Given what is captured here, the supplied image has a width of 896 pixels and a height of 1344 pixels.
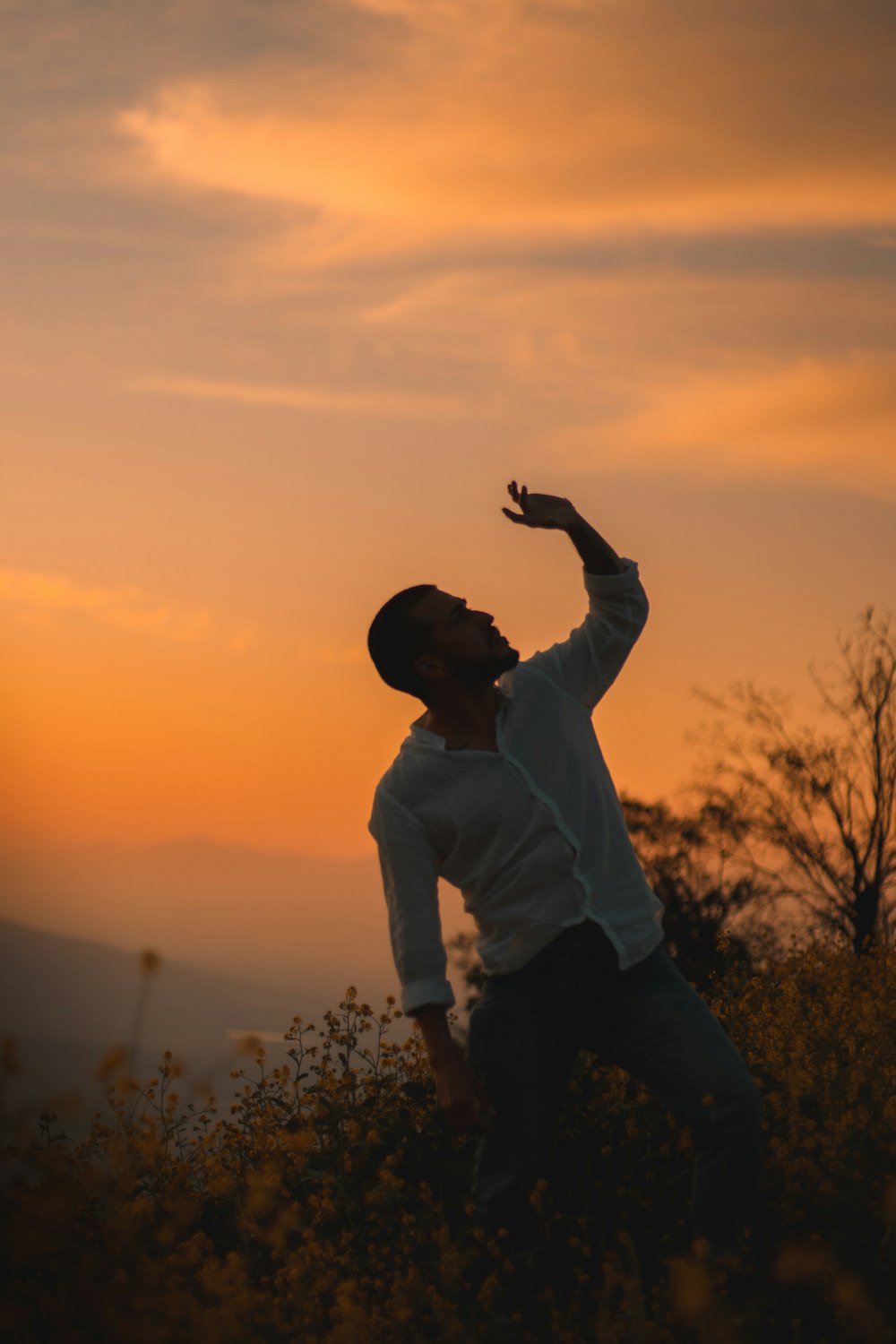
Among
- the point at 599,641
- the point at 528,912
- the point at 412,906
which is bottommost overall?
the point at 528,912

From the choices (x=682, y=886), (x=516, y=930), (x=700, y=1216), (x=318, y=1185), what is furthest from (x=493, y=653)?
(x=682, y=886)

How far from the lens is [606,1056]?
4121mm

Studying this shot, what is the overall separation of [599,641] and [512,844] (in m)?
0.77

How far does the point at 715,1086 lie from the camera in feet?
12.5

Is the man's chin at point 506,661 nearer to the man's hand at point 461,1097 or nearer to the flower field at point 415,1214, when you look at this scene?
the man's hand at point 461,1097

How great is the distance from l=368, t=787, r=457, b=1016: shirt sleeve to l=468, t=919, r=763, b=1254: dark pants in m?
0.19

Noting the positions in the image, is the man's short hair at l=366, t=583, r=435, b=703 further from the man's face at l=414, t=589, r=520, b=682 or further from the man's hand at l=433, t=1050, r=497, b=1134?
the man's hand at l=433, t=1050, r=497, b=1134

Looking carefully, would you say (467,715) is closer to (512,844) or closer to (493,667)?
(493,667)

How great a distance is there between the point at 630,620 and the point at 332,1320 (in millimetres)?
2226

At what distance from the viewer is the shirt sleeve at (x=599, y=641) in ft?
14.4

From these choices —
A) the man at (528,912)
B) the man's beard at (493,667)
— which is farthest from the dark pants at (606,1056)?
the man's beard at (493,667)

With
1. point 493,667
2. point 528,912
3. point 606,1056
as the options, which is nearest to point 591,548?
point 493,667

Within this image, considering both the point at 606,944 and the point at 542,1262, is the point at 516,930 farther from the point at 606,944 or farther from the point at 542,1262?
the point at 542,1262

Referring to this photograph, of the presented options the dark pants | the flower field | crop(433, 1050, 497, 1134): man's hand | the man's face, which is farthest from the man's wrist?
the flower field
